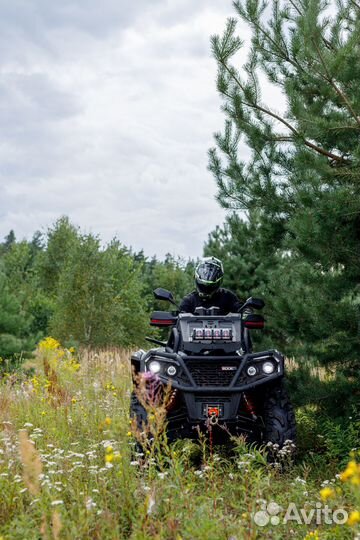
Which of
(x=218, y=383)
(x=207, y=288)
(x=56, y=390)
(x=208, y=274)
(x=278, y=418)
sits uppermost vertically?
(x=208, y=274)

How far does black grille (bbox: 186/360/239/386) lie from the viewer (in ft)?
18.3

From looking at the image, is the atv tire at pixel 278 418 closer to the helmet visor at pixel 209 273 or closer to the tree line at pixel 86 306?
the helmet visor at pixel 209 273

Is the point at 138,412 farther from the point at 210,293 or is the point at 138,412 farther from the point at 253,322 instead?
Answer: the point at 210,293

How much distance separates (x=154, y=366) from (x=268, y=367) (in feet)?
3.17

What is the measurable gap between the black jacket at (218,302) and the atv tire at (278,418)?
103 cm

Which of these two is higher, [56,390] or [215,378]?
[215,378]

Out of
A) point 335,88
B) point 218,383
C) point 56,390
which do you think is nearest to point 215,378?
point 218,383

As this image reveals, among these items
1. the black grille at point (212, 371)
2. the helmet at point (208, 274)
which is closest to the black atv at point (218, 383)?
the black grille at point (212, 371)

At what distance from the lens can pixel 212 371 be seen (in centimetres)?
559

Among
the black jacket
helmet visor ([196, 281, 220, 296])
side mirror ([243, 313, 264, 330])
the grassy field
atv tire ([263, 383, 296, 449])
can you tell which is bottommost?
the grassy field

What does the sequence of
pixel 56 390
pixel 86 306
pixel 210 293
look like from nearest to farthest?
pixel 210 293 → pixel 56 390 → pixel 86 306

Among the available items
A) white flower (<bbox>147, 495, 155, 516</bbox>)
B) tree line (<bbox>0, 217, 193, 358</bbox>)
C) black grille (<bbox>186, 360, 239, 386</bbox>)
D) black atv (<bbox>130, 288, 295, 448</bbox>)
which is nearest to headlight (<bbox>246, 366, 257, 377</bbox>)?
black atv (<bbox>130, 288, 295, 448</bbox>)

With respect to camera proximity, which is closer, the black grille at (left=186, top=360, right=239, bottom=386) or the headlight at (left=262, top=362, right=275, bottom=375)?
the black grille at (left=186, top=360, right=239, bottom=386)

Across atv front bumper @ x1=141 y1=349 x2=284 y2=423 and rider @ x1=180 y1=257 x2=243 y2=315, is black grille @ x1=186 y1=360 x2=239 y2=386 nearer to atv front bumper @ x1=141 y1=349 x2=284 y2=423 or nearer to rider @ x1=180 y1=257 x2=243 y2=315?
atv front bumper @ x1=141 y1=349 x2=284 y2=423
